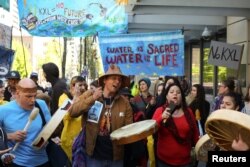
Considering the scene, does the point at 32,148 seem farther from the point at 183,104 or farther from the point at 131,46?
the point at 131,46

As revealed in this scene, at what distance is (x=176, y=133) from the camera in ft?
18.8

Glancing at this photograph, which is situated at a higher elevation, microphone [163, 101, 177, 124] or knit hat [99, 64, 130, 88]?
knit hat [99, 64, 130, 88]

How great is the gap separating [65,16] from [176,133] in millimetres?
7404

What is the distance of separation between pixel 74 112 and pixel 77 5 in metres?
7.57

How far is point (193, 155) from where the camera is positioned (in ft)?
18.7

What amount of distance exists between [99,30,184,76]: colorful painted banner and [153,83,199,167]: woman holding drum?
16.1 ft

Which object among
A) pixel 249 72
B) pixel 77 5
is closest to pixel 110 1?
pixel 77 5

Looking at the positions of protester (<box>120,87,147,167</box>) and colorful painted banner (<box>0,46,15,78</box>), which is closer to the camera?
protester (<box>120,87,147,167</box>)

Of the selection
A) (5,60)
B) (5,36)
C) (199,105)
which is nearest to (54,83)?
(199,105)

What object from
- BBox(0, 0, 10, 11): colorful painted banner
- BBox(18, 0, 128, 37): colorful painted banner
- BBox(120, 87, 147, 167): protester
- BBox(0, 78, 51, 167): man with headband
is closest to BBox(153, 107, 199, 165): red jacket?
BBox(120, 87, 147, 167): protester

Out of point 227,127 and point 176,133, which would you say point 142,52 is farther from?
point 227,127

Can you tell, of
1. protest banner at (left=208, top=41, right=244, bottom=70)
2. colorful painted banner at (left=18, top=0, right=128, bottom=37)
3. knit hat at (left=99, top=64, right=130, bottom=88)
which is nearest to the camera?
knit hat at (left=99, top=64, right=130, bottom=88)

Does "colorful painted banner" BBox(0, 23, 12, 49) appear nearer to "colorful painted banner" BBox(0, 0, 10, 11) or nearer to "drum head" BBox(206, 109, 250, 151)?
"colorful painted banner" BBox(0, 0, 10, 11)

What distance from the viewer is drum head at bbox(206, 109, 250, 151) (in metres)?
2.61
